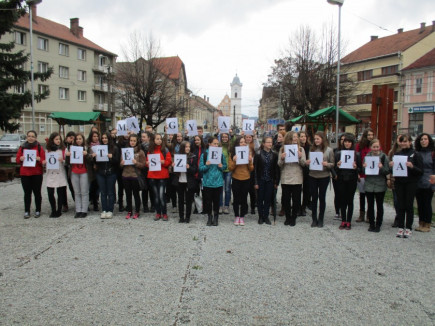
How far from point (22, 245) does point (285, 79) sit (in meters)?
28.3

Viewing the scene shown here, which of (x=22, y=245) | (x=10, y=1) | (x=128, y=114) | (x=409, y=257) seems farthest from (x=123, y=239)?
(x=128, y=114)

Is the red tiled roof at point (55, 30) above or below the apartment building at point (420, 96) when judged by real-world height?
above

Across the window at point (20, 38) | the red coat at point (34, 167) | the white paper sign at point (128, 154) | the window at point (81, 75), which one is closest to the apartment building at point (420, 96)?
the white paper sign at point (128, 154)

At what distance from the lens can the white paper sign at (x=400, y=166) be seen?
6898 mm

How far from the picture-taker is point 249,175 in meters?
8.02

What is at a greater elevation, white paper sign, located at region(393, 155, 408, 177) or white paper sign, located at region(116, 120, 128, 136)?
white paper sign, located at region(116, 120, 128, 136)

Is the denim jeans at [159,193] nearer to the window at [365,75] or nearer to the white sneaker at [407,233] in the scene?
the white sneaker at [407,233]

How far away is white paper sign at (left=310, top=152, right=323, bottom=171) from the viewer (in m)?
7.58

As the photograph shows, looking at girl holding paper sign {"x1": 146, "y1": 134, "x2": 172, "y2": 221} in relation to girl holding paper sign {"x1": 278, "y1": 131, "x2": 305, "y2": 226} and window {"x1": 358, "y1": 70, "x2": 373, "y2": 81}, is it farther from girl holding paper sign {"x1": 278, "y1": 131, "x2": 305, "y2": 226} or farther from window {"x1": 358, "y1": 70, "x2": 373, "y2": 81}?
window {"x1": 358, "y1": 70, "x2": 373, "y2": 81}

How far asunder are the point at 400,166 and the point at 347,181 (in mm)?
1080

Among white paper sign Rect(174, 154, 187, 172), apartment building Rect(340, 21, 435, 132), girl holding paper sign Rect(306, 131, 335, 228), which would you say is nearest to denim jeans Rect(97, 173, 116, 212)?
white paper sign Rect(174, 154, 187, 172)

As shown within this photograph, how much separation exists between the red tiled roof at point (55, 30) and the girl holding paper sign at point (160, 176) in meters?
44.6

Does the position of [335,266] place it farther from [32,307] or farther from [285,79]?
[285,79]

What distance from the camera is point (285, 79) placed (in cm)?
3144
